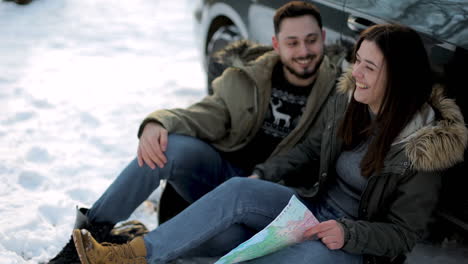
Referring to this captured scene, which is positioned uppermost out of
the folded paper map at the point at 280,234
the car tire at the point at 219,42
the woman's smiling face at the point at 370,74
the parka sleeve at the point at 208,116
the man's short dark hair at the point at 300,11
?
the man's short dark hair at the point at 300,11

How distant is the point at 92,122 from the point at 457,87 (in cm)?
288

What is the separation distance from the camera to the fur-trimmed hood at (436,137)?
5.92 feet

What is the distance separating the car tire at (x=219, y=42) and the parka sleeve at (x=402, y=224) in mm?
1427

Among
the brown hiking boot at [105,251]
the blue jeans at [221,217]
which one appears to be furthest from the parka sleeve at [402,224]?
the brown hiking boot at [105,251]

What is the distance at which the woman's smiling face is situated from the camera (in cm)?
192

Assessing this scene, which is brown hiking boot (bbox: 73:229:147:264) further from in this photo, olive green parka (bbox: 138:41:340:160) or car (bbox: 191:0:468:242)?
car (bbox: 191:0:468:242)

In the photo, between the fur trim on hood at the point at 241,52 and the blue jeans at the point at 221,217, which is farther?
the fur trim on hood at the point at 241,52

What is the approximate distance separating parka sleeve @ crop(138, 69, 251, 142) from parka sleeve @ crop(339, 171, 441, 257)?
97 centimetres

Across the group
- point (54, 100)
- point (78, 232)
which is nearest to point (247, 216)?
point (78, 232)

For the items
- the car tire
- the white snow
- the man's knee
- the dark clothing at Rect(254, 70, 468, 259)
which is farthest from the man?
the dark clothing at Rect(254, 70, 468, 259)

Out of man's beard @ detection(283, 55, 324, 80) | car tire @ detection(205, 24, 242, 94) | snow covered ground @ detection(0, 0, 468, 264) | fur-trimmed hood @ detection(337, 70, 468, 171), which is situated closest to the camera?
fur-trimmed hood @ detection(337, 70, 468, 171)

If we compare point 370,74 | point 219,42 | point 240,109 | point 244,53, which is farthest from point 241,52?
point 370,74

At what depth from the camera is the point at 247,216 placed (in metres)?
2.12

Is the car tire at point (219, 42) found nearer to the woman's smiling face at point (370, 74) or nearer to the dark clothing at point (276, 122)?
the dark clothing at point (276, 122)
